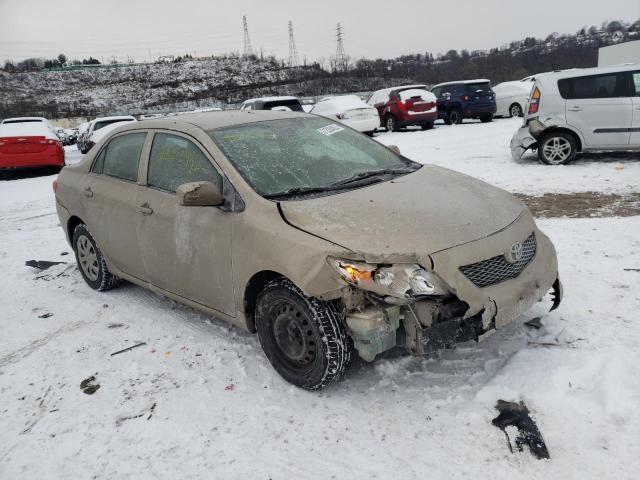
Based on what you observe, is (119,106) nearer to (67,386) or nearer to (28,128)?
(28,128)

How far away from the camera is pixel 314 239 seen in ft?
9.63

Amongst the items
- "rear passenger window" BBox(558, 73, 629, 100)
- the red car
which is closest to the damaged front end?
"rear passenger window" BBox(558, 73, 629, 100)

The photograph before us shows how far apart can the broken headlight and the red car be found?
44.1 feet

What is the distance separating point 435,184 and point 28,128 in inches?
557

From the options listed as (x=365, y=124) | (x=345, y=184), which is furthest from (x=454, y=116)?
(x=345, y=184)

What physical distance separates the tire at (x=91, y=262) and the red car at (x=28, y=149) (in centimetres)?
989

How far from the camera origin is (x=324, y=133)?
428 centimetres

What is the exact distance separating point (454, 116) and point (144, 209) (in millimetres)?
17451

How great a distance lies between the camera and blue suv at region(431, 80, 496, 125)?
19.0m

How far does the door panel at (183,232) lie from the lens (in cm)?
351

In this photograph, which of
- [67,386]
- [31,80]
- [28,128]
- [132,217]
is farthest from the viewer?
[31,80]

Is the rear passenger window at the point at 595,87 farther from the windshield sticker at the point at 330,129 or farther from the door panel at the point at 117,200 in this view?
the door panel at the point at 117,200

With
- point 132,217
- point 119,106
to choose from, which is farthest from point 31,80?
point 132,217

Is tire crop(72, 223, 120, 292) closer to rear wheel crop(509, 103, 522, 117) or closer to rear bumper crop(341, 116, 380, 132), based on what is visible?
rear bumper crop(341, 116, 380, 132)
